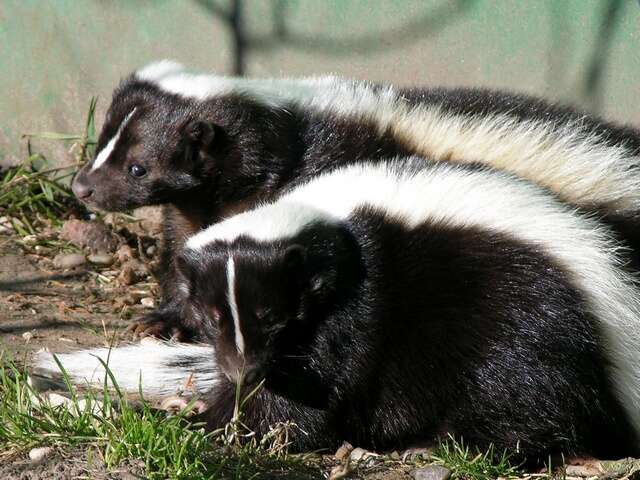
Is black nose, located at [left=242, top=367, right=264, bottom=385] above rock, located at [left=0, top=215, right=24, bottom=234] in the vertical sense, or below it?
above

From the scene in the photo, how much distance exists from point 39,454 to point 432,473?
5.68ft

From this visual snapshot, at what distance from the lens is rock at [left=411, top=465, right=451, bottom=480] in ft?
16.9

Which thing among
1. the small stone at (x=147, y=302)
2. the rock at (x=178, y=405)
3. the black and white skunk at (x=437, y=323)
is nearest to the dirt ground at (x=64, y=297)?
the small stone at (x=147, y=302)

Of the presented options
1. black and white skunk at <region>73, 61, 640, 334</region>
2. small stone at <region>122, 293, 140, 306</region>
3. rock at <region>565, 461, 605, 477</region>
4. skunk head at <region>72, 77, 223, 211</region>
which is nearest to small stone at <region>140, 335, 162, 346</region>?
black and white skunk at <region>73, 61, 640, 334</region>

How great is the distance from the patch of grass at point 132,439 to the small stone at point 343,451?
0.26 meters

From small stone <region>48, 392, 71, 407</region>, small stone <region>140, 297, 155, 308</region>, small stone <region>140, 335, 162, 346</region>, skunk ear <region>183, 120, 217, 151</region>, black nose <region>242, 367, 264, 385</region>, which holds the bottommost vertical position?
small stone <region>140, 297, 155, 308</region>

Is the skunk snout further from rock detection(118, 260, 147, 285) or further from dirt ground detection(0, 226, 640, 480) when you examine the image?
rock detection(118, 260, 147, 285)

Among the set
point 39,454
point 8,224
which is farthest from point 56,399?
point 8,224

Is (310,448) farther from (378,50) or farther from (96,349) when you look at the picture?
(378,50)

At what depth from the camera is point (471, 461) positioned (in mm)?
5277

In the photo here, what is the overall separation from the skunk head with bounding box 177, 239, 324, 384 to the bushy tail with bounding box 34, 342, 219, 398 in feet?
2.47

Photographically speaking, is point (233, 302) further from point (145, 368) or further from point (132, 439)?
point (145, 368)

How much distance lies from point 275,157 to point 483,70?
1683mm

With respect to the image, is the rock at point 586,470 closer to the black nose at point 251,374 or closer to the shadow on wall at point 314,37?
the black nose at point 251,374
